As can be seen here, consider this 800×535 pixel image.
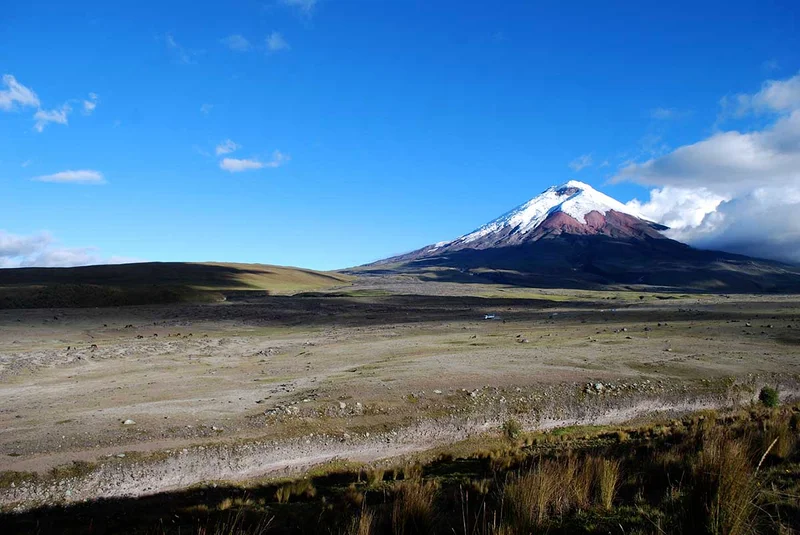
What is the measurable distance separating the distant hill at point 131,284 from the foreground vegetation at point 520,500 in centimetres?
5221

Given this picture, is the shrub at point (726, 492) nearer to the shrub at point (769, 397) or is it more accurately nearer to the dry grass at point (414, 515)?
the dry grass at point (414, 515)

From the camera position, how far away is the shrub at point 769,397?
17895 millimetres

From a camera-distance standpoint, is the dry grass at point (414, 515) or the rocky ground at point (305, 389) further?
the rocky ground at point (305, 389)

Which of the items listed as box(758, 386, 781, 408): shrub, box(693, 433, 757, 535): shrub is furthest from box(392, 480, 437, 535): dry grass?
box(758, 386, 781, 408): shrub

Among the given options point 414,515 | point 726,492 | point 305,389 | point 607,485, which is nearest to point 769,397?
point 607,485

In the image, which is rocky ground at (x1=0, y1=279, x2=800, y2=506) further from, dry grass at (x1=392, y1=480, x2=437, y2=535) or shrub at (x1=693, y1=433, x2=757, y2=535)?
shrub at (x1=693, y1=433, x2=757, y2=535)

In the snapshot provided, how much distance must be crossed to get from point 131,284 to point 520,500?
9584 cm

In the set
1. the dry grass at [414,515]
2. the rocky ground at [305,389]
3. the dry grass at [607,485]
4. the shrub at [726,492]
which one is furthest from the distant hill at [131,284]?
the shrub at [726,492]

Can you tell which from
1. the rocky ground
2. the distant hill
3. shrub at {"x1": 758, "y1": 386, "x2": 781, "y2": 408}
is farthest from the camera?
the distant hill

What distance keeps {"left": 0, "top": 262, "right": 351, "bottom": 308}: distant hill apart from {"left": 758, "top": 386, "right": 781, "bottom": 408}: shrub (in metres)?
57.1

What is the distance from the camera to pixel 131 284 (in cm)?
8988

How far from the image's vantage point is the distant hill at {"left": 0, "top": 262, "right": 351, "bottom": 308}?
185 feet

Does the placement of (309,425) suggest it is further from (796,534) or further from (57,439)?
(796,534)

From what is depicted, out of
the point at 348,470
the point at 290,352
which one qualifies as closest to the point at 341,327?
the point at 290,352
